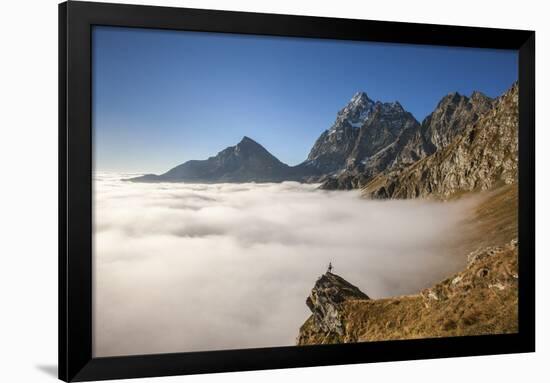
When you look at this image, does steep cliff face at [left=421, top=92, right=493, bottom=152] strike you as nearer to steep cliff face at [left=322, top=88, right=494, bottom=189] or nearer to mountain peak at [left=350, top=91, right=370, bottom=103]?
steep cliff face at [left=322, top=88, right=494, bottom=189]

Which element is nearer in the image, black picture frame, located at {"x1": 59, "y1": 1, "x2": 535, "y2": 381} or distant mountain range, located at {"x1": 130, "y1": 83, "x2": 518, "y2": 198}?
black picture frame, located at {"x1": 59, "y1": 1, "x2": 535, "y2": 381}

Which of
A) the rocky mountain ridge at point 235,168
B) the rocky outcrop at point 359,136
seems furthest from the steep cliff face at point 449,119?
the rocky mountain ridge at point 235,168

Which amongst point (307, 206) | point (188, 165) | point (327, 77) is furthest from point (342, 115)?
point (188, 165)

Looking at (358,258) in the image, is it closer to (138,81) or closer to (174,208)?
(174,208)

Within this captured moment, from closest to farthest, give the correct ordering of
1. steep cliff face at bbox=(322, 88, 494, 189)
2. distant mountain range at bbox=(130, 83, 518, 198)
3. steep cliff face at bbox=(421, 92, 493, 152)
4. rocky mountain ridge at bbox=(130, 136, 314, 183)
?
rocky mountain ridge at bbox=(130, 136, 314, 183)
distant mountain range at bbox=(130, 83, 518, 198)
steep cliff face at bbox=(322, 88, 494, 189)
steep cliff face at bbox=(421, 92, 493, 152)

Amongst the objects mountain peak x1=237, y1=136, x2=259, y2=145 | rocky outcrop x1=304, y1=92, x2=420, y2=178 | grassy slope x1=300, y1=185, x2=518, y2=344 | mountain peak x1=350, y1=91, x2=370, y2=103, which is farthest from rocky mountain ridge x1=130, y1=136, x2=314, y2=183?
grassy slope x1=300, y1=185, x2=518, y2=344

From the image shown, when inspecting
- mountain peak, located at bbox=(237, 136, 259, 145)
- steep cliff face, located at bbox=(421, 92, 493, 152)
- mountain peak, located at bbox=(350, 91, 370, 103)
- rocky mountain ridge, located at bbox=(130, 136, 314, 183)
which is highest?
mountain peak, located at bbox=(350, 91, 370, 103)

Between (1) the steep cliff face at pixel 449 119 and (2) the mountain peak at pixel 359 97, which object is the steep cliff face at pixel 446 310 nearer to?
(1) the steep cliff face at pixel 449 119
